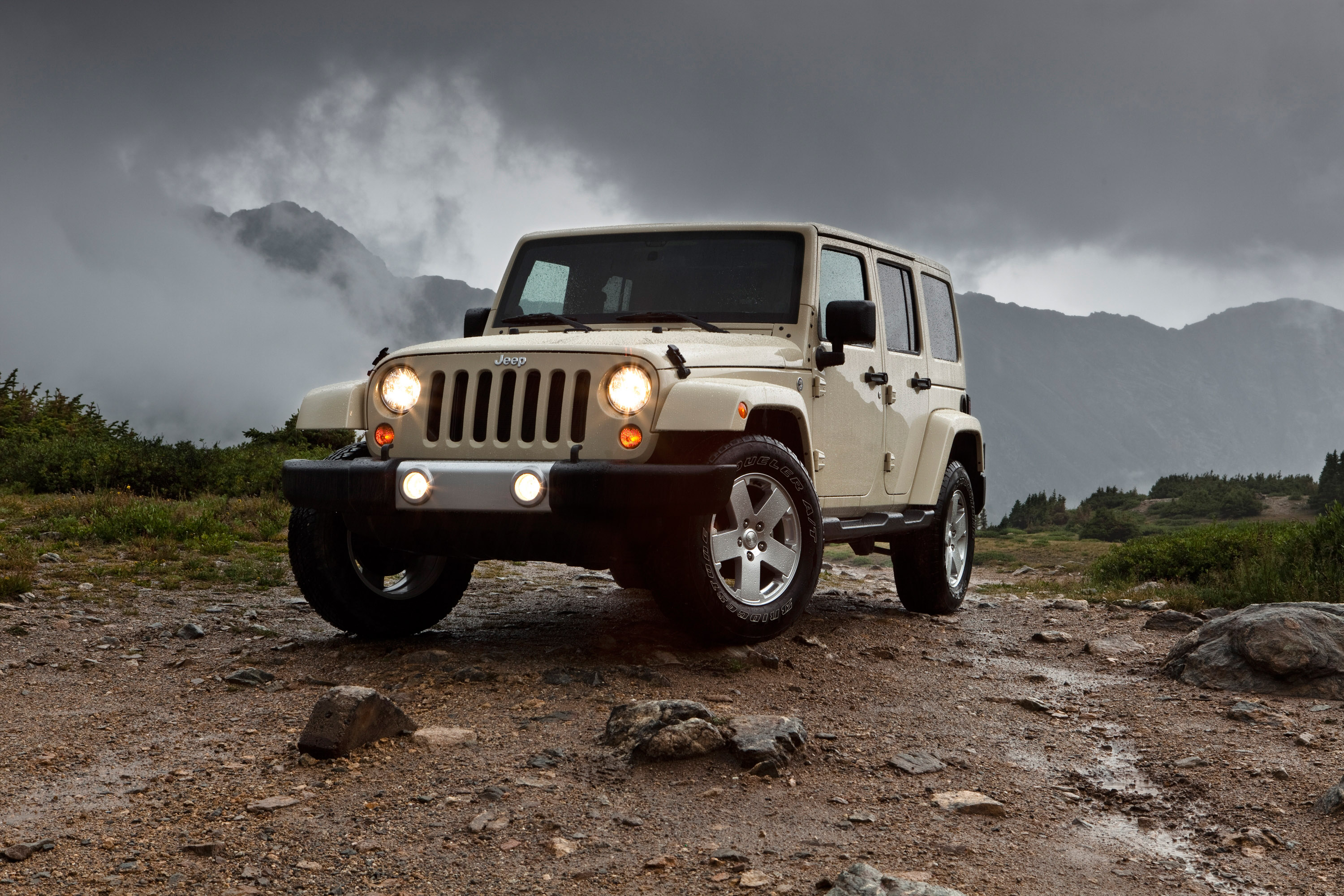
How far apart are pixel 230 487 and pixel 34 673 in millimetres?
10223

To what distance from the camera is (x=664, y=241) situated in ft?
19.8

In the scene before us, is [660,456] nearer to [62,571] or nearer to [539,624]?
[539,624]

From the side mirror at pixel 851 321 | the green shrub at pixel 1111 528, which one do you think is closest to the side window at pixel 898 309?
the side mirror at pixel 851 321

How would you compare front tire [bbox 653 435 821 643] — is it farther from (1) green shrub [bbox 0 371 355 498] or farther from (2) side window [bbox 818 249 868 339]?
(1) green shrub [bbox 0 371 355 498]

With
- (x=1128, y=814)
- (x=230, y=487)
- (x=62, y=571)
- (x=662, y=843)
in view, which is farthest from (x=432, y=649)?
(x=230, y=487)

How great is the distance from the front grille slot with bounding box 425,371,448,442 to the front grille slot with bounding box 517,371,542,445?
1.36 feet

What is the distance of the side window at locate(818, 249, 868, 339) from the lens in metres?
5.84

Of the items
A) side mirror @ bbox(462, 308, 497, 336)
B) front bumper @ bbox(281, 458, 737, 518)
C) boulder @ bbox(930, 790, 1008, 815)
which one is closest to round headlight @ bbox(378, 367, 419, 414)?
front bumper @ bbox(281, 458, 737, 518)

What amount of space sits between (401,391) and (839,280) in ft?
8.07

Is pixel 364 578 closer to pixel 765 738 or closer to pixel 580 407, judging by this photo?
pixel 580 407

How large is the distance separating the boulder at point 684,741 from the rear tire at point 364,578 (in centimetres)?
220

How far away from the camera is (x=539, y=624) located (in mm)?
6227

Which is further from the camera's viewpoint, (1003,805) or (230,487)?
(230,487)

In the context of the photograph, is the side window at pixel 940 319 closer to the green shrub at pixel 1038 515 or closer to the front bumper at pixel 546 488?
the front bumper at pixel 546 488
